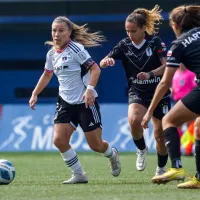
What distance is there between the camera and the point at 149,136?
18.4 metres

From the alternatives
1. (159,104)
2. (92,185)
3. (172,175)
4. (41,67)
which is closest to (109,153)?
(159,104)

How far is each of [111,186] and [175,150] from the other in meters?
1.00

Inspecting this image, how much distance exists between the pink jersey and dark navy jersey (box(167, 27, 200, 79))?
28.9 feet

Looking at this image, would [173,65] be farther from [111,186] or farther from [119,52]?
[119,52]

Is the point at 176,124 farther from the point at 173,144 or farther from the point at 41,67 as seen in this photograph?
the point at 41,67

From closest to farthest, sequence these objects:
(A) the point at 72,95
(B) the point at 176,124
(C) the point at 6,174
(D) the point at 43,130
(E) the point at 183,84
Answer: (B) the point at 176,124, (C) the point at 6,174, (A) the point at 72,95, (E) the point at 183,84, (D) the point at 43,130

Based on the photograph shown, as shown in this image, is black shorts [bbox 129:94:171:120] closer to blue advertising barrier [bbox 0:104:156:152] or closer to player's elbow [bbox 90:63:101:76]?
player's elbow [bbox 90:63:101:76]

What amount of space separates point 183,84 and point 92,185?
27.3 feet

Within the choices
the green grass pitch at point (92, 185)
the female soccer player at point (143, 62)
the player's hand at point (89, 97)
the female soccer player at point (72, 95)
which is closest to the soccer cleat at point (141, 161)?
the green grass pitch at point (92, 185)

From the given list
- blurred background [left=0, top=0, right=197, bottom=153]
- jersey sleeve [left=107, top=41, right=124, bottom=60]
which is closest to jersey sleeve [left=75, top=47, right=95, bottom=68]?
jersey sleeve [left=107, top=41, right=124, bottom=60]

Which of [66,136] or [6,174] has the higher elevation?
[66,136]

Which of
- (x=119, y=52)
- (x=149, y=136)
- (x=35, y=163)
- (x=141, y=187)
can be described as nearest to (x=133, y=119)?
(x=119, y=52)

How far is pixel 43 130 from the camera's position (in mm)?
18953

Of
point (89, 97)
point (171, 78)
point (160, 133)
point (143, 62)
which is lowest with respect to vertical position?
point (160, 133)
